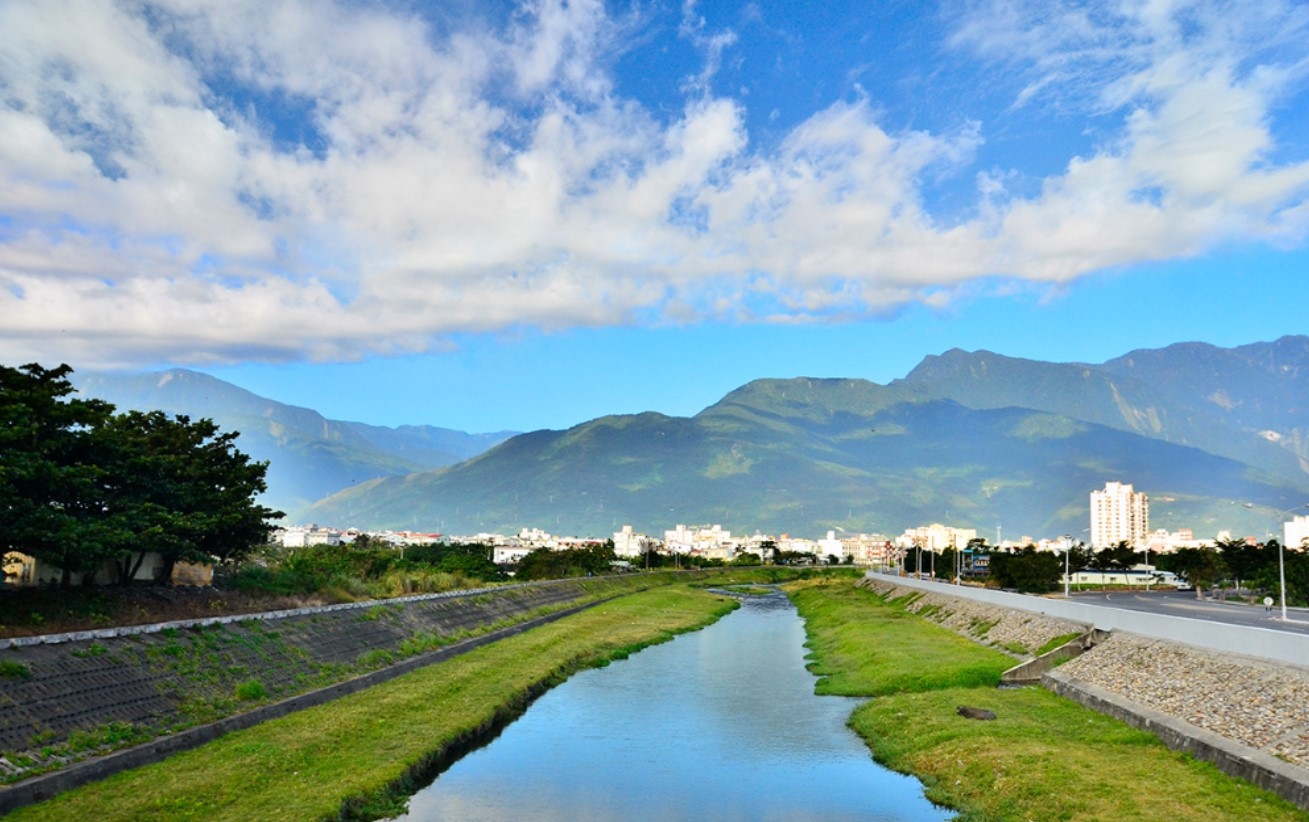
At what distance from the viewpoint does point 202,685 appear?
104 feet

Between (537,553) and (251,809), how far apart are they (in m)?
123

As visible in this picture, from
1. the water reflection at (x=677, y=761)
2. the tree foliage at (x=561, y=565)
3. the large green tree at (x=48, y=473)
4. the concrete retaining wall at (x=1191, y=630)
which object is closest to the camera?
the water reflection at (x=677, y=761)

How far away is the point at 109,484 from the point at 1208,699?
4521 cm

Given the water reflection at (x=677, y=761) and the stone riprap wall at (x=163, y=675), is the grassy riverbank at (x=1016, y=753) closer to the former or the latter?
the water reflection at (x=677, y=761)

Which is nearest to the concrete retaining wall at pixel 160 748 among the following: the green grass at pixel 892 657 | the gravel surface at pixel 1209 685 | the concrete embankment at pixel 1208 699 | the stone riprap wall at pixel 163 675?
the stone riprap wall at pixel 163 675

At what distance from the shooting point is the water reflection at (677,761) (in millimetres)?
27000

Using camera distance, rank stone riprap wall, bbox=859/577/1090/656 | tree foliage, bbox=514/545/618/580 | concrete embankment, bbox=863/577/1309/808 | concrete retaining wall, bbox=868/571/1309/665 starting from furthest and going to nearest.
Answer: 1. tree foliage, bbox=514/545/618/580
2. stone riprap wall, bbox=859/577/1090/656
3. concrete retaining wall, bbox=868/571/1309/665
4. concrete embankment, bbox=863/577/1309/808

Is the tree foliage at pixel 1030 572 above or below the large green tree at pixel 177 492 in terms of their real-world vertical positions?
below

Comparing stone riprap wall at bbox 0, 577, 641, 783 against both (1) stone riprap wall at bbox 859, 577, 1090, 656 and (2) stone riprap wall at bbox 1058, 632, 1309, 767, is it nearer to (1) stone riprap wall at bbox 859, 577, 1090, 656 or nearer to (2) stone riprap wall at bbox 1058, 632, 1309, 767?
(2) stone riprap wall at bbox 1058, 632, 1309, 767

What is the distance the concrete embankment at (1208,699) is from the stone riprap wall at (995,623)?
19.1ft

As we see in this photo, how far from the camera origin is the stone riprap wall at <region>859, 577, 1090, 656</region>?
5016cm

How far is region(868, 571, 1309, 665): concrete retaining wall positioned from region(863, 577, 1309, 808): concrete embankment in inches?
12.1

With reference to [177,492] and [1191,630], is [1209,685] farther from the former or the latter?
[177,492]

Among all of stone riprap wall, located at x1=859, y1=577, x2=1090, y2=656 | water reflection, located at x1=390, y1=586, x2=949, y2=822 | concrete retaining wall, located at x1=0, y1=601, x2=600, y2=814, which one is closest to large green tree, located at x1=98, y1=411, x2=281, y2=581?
concrete retaining wall, located at x1=0, y1=601, x2=600, y2=814
